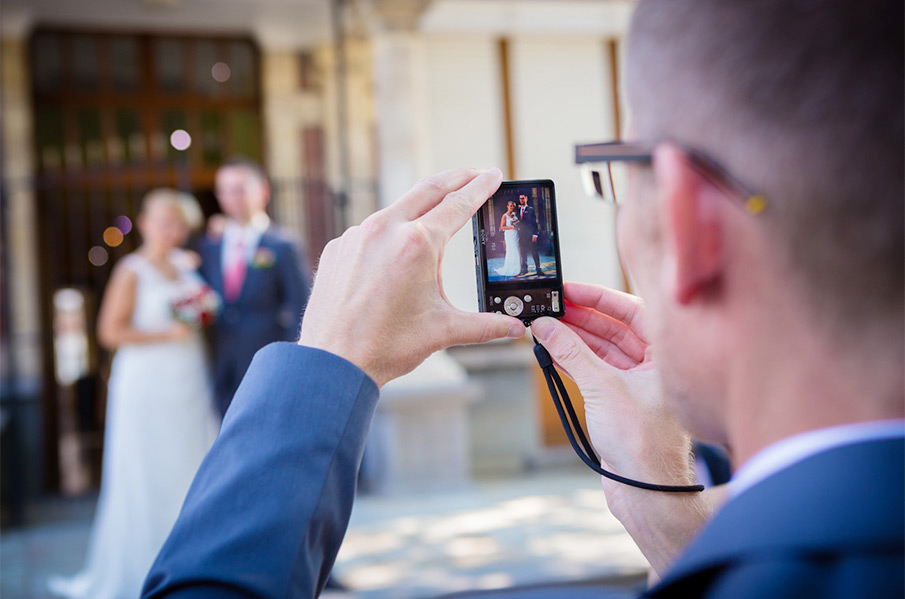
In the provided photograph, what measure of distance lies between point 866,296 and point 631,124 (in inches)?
10.6

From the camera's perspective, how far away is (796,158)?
599 millimetres

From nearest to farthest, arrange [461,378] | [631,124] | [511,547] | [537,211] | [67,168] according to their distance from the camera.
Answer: [631,124]
[537,211]
[511,547]
[461,378]
[67,168]

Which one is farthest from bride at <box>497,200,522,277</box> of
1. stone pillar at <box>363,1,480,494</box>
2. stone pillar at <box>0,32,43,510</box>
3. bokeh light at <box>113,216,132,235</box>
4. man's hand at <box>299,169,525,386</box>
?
bokeh light at <box>113,216,132,235</box>

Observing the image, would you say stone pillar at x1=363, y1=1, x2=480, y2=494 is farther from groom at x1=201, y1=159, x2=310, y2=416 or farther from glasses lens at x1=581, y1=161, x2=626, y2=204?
glasses lens at x1=581, y1=161, x2=626, y2=204

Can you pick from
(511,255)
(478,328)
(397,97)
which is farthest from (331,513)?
(397,97)

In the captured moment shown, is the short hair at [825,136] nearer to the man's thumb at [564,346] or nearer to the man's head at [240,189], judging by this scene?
the man's thumb at [564,346]

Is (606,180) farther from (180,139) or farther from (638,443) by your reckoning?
(180,139)

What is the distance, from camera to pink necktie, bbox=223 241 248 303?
4.73 metres

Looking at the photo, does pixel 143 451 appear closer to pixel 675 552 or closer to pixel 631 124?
pixel 675 552

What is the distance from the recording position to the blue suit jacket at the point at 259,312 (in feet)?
15.2

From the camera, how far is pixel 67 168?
712 centimetres

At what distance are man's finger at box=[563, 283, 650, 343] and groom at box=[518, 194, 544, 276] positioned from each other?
0.26 feet

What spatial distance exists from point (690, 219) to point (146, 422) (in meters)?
4.42

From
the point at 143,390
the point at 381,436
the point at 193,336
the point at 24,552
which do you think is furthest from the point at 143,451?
the point at 381,436
